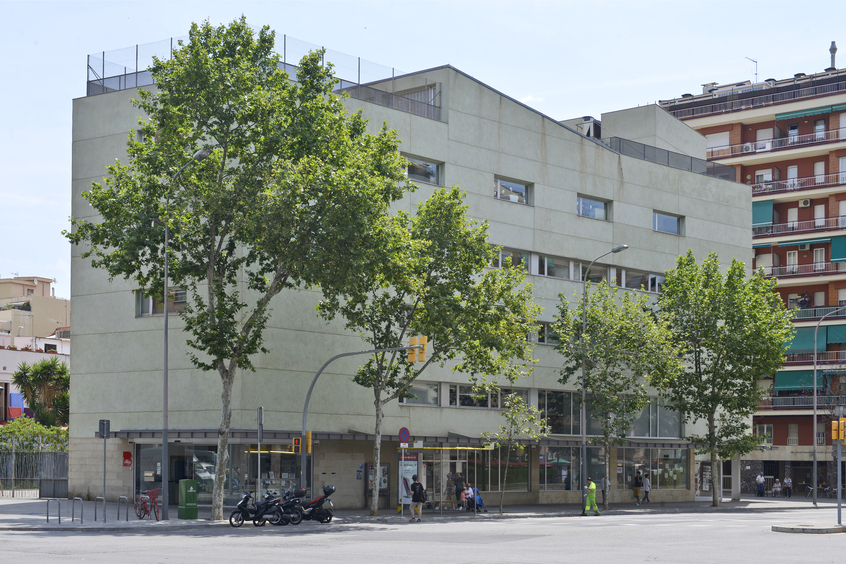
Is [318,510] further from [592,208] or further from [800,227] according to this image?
[800,227]

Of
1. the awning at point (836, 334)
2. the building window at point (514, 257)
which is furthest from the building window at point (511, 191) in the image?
the awning at point (836, 334)

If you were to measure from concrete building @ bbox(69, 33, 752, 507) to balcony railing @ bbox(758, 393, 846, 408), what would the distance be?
15.6m

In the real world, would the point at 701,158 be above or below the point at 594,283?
above

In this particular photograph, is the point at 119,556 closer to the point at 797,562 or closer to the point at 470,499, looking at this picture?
the point at 797,562

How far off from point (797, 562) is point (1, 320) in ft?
276

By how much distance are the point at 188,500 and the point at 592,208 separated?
2797 centimetres

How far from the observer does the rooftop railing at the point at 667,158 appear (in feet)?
175

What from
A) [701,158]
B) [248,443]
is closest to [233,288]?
[248,443]

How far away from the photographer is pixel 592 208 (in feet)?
168

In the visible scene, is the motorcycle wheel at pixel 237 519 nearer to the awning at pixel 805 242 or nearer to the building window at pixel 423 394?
the building window at pixel 423 394

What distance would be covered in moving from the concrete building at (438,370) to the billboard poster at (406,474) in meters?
0.21

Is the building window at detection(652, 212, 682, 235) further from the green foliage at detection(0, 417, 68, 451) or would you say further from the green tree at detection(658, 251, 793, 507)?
the green foliage at detection(0, 417, 68, 451)

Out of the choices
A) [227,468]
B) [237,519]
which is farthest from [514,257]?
[237,519]

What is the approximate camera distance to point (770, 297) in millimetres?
50781
